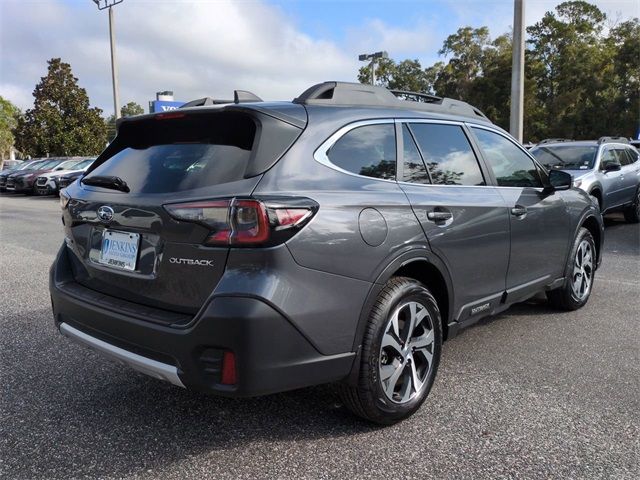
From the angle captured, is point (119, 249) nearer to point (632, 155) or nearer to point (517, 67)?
point (632, 155)

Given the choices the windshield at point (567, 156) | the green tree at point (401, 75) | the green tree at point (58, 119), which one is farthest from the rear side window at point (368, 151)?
the green tree at point (401, 75)

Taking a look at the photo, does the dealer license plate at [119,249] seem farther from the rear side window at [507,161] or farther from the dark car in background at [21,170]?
the dark car in background at [21,170]

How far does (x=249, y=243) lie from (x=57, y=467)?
146 centimetres

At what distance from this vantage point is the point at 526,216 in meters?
4.20

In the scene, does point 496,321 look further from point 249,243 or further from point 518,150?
point 249,243

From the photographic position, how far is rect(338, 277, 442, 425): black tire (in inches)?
112

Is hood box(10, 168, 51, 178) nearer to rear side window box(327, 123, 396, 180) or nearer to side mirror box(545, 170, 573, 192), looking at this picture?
side mirror box(545, 170, 573, 192)

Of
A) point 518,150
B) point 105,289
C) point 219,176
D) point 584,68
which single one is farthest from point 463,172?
point 584,68

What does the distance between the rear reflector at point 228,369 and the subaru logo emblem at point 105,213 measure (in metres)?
1.04

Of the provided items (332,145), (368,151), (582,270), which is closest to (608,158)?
(582,270)

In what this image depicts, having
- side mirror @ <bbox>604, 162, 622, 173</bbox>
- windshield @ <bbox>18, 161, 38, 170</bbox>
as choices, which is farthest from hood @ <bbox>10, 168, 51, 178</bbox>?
side mirror @ <bbox>604, 162, 622, 173</bbox>

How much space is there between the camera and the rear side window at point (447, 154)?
353cm

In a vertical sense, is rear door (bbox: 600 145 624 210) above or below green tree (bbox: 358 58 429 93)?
below

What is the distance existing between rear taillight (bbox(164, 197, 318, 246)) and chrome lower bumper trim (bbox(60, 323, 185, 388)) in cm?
63
